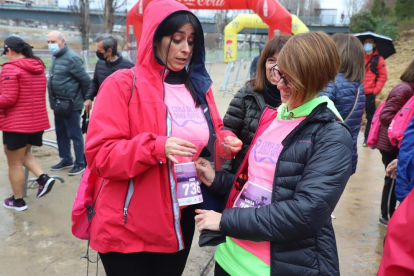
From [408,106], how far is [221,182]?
187cm

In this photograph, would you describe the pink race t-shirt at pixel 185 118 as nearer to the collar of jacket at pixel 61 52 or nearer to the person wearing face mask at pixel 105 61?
the person wearing face mask at pixel 105 61

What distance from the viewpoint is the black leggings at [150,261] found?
5.58ft

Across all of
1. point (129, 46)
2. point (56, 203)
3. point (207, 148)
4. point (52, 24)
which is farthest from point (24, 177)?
point (52, 24)

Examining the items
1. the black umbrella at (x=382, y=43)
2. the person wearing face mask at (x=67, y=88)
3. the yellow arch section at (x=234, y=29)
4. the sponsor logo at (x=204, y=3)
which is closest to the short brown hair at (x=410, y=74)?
the black umbrella at (x=382, y=43)

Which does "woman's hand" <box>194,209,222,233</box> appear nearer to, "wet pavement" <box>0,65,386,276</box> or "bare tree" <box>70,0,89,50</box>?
"wet pavement" <box>0,65,386,276</box>

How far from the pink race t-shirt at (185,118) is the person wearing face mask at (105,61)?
3175mm

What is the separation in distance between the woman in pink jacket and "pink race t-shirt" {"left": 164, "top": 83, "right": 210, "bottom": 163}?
2.67m

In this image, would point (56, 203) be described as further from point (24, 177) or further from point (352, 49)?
point (352, 49)

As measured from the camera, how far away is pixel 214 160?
6.39 ft

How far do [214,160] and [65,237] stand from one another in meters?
2.23

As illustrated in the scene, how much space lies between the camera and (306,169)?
1261 mm

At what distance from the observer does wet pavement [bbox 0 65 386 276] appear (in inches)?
118

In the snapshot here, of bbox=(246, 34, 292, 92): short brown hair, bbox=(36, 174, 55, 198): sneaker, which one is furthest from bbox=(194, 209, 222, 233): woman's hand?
bbox=(36, 174, 55, 198): sneaker

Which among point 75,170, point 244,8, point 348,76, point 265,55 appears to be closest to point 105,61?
point 75,170
